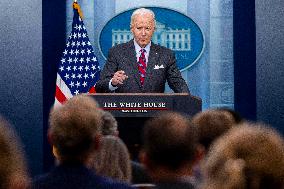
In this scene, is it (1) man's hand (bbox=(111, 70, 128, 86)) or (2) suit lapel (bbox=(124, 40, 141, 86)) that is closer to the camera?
(1) man's hand (bbox=(111, 70, 128, 86))

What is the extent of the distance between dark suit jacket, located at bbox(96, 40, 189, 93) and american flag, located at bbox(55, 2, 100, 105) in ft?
5.41

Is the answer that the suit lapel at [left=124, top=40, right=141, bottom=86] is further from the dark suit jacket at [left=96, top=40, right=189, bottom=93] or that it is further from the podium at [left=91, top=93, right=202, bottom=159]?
the podium at [left=91, top=93, right=202, bottom=159]

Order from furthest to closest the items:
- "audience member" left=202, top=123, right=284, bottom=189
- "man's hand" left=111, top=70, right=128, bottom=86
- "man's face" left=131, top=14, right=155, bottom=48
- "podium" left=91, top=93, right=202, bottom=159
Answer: "man's face" left=131, top=14, right=155, bottom=48 → "man's hand" left=111, top=70, right=128, bottom=86 → "podium" left=91, top=93, right=202, bottom=159 → "audience member" left=202, top=123, right=284, bottom=189

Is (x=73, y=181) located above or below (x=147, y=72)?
below

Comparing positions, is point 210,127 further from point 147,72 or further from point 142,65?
point 142,65

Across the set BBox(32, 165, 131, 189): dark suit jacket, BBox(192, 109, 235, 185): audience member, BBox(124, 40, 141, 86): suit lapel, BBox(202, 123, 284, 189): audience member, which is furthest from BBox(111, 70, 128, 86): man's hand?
BBox(202, 123, 284, 189): audience member

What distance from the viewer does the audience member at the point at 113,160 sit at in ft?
9.10

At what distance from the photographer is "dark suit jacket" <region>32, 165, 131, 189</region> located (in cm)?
224

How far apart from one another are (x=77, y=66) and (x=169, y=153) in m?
4.68

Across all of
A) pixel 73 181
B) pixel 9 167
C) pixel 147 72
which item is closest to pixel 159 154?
pixel 73 181

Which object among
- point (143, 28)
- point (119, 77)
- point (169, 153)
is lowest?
point (169, 153)

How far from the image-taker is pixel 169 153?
85.5 inches

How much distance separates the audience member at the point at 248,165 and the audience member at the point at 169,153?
0.56 metres

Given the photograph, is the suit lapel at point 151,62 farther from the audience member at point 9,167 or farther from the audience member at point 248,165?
the audience member at point 248,165
